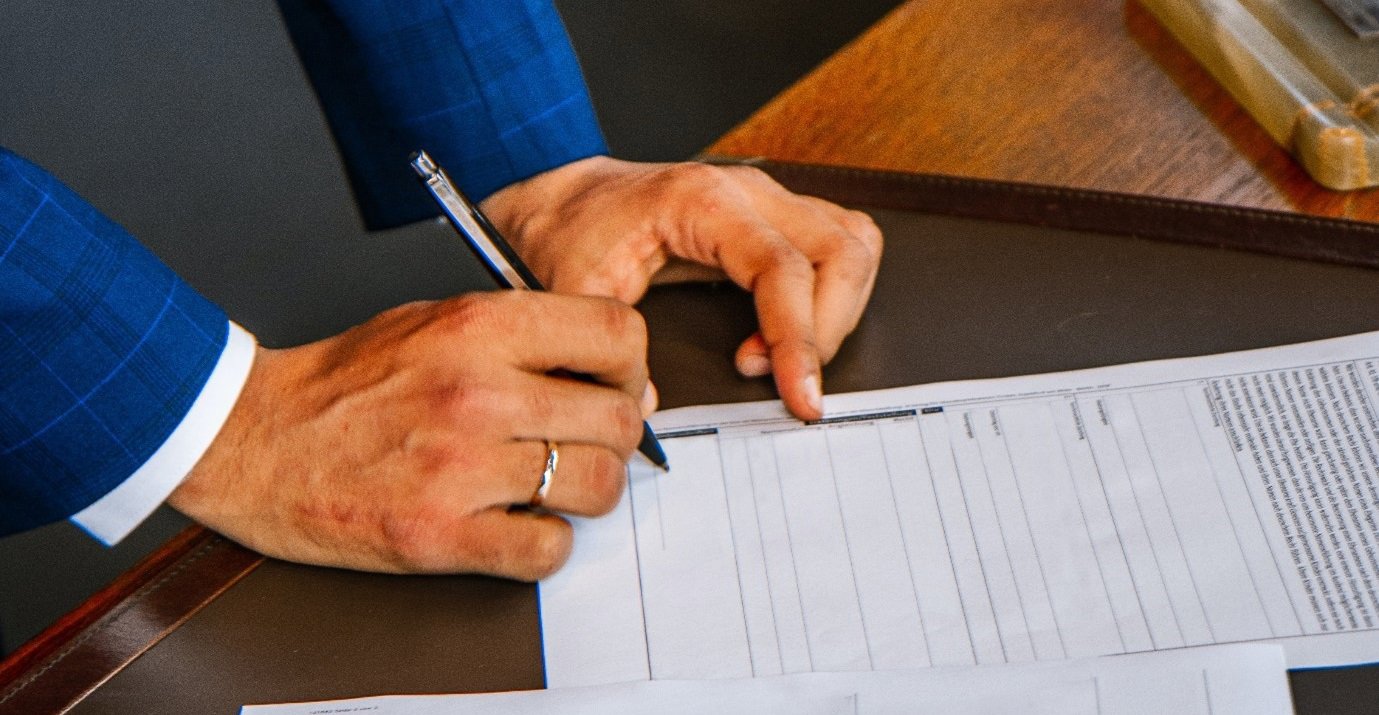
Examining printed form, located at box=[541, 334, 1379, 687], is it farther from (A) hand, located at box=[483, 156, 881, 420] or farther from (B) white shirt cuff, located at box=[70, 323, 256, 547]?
(B) white shirt cuff, located at box=[70, 323, 256, 547]

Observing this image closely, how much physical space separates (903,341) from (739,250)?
4.6 inches

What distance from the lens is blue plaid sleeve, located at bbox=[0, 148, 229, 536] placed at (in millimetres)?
615

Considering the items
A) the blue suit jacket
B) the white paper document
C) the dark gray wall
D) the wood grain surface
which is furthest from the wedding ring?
the dark gray wall

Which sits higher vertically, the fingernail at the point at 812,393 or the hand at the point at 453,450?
the hand at the point at 453,450

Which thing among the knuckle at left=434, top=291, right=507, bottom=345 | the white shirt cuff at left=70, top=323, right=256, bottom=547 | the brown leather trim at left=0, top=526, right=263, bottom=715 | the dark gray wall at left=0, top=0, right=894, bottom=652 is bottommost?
the dark gray wall at left=0, top=0, right=894, bottom=652

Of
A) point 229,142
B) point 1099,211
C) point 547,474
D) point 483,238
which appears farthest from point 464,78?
point 229,142

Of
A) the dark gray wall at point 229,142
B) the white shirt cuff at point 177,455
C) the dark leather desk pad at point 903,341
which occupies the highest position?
the white shirt cuff at point 177,455

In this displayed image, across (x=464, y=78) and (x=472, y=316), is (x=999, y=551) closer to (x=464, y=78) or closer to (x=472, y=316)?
(x=472, y=316)

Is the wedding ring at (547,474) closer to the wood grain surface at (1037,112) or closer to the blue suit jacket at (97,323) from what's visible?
the blue suit jacket at (97,323)

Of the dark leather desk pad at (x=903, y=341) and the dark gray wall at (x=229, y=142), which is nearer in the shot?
the dark leather desk pad at (x=903, y=341)

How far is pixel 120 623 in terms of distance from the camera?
1.94 feet

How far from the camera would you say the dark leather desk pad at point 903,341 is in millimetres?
563

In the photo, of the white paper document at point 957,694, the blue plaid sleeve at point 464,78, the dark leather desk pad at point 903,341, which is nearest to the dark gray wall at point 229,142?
the blue plaid sleeve at point 464,78

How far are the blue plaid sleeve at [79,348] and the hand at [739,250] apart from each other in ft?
0.76
